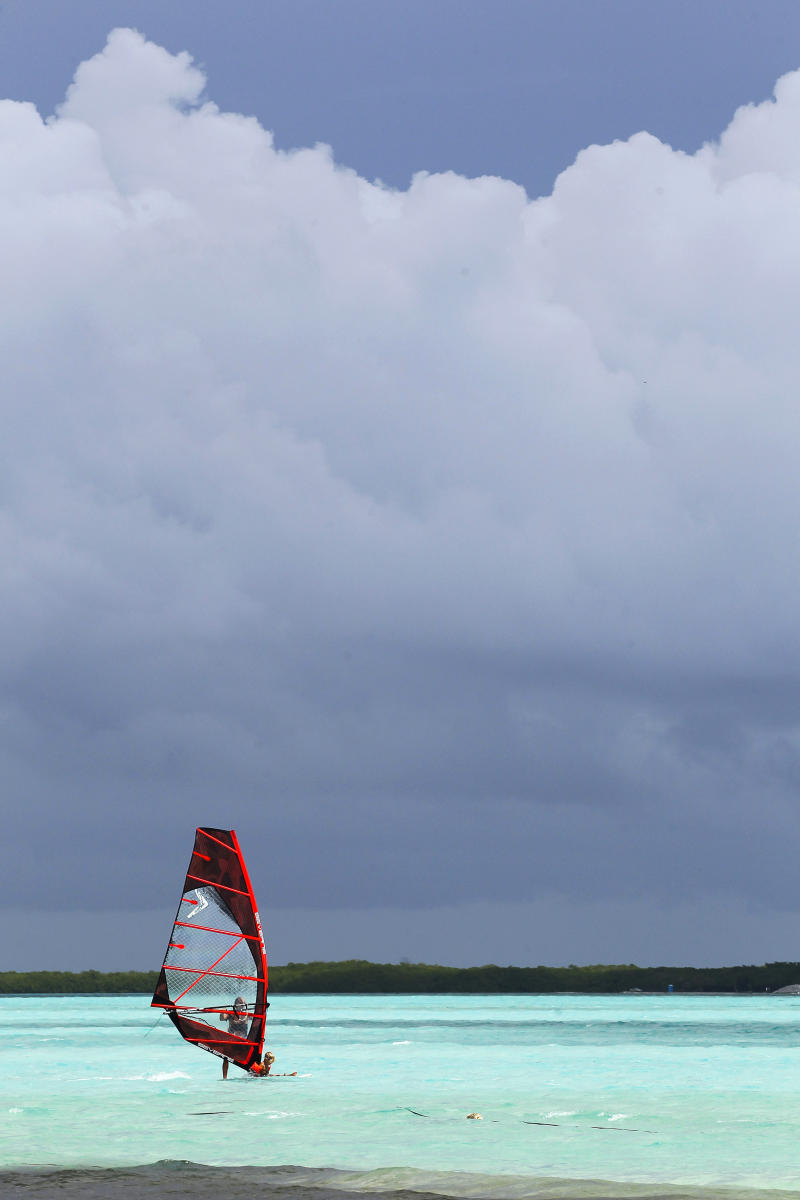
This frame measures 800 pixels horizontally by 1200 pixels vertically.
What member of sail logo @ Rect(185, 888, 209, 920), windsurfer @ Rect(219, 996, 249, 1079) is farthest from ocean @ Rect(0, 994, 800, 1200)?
sail logo @ Rect(185, 888, 209, 920)

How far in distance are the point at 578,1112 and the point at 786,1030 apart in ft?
199

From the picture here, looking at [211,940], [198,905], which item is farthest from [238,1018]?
[198,905]

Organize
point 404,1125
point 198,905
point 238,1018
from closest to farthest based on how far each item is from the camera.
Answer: point 404,1125 → point 198,905 → point 238,1018

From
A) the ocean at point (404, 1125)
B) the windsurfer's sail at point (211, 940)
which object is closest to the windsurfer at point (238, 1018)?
the windsurfer's sail at point (211, 940)

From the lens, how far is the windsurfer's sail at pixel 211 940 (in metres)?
32.3

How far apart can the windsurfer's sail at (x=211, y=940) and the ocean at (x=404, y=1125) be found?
2.37 m

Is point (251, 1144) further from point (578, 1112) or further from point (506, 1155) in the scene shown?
point (578, 1112)

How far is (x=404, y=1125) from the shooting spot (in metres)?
27.2

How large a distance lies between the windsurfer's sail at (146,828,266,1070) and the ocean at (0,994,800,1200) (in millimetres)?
2370

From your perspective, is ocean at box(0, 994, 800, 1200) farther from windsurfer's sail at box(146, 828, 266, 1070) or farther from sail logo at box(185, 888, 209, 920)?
sail logo at box(185, 888, 209, 920)

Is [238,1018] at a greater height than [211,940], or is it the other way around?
[211,940]

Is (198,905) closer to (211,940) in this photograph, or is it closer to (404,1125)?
(211,940)

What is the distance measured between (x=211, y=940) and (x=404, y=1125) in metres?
7.37

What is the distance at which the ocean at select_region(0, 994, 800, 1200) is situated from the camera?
61.7 ft
